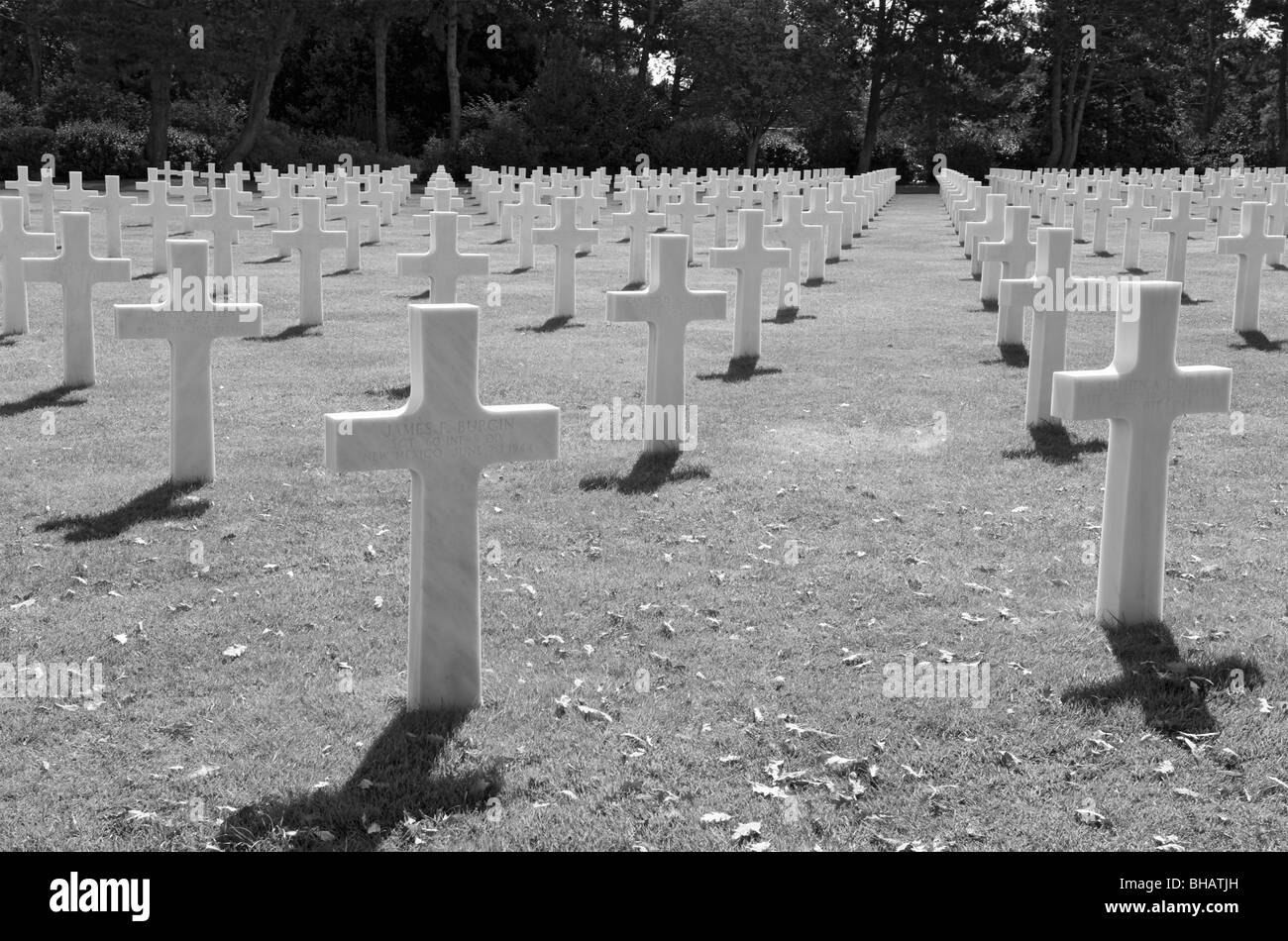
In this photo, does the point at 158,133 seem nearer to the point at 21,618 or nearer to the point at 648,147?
the point at 648,147

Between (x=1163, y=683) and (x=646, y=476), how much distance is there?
3.64m

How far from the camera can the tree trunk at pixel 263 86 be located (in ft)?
132

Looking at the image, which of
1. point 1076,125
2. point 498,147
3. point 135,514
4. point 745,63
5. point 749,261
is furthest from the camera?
point 1076,125

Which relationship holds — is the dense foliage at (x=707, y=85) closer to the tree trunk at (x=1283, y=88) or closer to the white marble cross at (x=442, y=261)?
the tree trunk at (x=1283, y=88)

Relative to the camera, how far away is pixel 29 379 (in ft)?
35.6

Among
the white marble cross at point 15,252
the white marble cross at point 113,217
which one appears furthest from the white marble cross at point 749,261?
the white marble cross at point 113,217

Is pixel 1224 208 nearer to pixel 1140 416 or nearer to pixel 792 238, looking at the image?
pixel 792 238

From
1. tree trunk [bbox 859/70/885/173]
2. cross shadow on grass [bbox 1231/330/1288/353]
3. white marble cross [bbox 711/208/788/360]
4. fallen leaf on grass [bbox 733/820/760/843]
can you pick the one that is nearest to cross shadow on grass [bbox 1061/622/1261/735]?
fallen leaf on grass [bbox 733/820/760/843]

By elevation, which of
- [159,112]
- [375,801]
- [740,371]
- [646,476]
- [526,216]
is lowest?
[375,801]

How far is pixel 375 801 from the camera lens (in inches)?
173

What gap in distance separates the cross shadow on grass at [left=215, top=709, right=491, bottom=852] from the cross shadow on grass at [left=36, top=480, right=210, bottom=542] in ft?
9.73

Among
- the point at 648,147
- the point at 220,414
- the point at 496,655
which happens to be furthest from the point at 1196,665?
the point at 648,147


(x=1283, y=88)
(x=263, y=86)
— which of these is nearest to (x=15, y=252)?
(x=263, y=86)

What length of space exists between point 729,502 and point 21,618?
352 centimetres
